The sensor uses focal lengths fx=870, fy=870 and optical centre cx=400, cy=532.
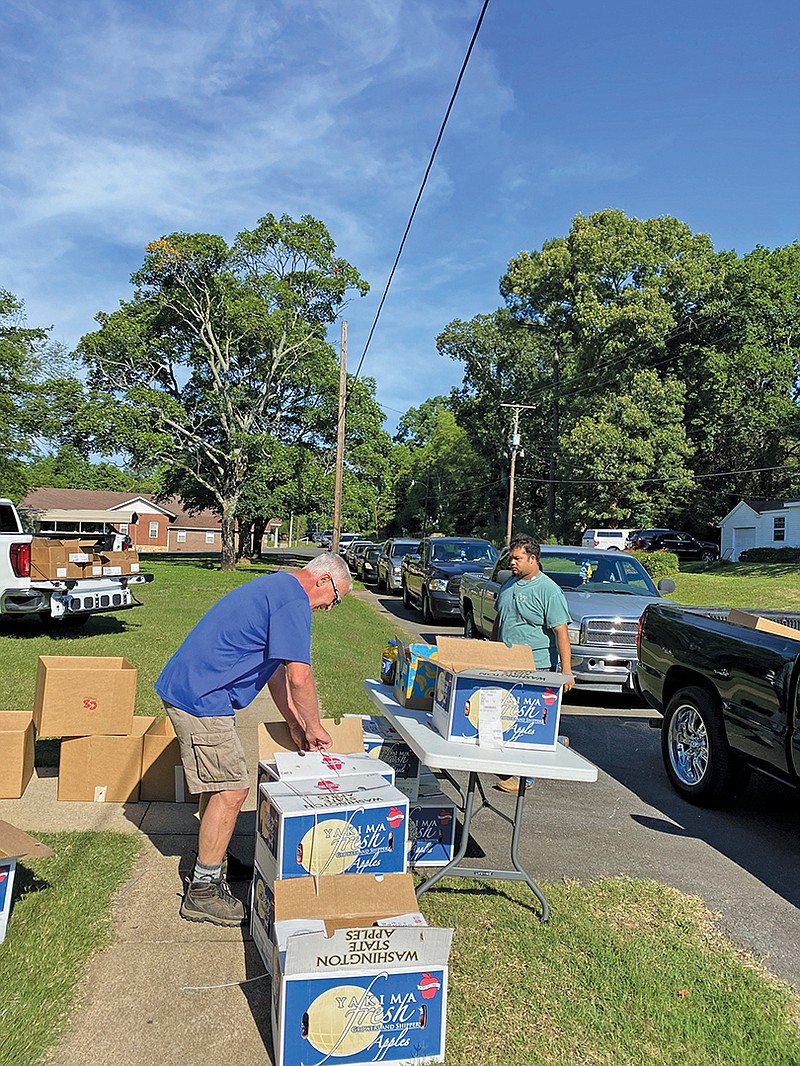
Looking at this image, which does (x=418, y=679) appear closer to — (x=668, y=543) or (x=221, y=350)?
(x=221, y=350)

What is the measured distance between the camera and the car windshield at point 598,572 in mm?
11266

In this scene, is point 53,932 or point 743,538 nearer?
point 53,932

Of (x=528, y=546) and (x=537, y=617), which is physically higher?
(x=528, y=546)

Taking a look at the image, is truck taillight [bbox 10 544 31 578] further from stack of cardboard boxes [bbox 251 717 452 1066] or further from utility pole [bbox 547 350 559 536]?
utility pole [bbox 547 350 559 536]

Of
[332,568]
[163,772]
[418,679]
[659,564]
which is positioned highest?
[332,568]

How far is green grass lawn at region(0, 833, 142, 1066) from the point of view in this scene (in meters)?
3.15

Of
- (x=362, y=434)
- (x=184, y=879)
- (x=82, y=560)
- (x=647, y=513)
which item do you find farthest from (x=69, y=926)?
(x=647, y=513)

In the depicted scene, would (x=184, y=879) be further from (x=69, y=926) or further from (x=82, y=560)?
(x=82, y=560)

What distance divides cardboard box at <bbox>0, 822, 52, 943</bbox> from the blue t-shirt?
84 centimetres

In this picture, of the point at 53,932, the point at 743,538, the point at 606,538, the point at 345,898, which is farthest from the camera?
the point at 743,538

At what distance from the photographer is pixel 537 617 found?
6.54 meters

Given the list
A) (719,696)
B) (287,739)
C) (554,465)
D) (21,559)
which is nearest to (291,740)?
(287,739)

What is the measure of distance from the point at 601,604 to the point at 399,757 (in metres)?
5.98

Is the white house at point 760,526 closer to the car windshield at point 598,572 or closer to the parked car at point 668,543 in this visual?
the parked car at point 668,543
